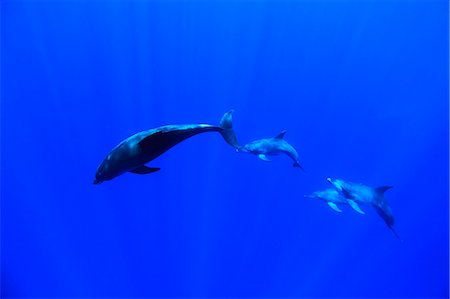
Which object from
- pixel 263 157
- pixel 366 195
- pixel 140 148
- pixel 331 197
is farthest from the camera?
pixel 331 197

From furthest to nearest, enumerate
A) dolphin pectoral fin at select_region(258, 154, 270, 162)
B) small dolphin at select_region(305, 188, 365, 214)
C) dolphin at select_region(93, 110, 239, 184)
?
small dolphin at select_region(305, 188, 365, 214) → dolphin pectoral fin at select_region(258, 154, 270, 162) → dolphin at select_region(93, 110, 239, 184)

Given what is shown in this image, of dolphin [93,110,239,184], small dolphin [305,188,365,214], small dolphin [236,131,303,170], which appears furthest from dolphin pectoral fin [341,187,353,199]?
dolphin [93,110,239,184]

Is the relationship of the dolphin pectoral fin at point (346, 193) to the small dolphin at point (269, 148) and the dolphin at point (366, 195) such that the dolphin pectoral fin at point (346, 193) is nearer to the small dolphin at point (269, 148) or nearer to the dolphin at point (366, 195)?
the dolphin at point (366, 195)

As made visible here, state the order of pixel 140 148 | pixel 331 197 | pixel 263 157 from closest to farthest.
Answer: pixel 140 148, pixel 263 157, pixel 331 197

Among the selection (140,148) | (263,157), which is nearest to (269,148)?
(263,157)

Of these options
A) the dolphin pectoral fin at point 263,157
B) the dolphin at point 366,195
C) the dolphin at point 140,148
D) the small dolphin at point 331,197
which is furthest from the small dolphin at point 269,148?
the dolphin at point 140,148

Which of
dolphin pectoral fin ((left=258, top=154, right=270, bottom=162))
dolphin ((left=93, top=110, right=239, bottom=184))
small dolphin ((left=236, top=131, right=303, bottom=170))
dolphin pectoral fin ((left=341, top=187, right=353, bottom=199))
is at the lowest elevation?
dolphin ((left=93, top=110, right=239, bottom=184))

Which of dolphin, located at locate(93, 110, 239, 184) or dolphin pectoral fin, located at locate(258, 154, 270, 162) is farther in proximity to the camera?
dolphin pectoral fin, located at locate(258, 154, 270, 162)

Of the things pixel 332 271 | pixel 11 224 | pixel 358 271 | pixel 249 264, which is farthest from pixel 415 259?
pixel 11 224

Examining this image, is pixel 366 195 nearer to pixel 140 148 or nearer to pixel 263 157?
pixel 263 157

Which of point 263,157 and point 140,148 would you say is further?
point 263,157

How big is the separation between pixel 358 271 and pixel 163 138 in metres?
11.6

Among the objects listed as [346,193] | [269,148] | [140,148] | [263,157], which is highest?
[269,148]

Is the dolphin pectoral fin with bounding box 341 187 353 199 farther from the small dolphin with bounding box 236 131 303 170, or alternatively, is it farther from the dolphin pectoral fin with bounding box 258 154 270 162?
the dolphin pectoral fin with bounding box 258 154 270 162
